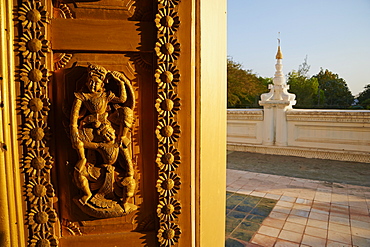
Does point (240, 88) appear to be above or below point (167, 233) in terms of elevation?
above

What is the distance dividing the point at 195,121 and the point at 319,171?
573 cm

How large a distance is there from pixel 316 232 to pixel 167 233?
2.64 m

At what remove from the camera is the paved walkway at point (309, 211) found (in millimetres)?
2707

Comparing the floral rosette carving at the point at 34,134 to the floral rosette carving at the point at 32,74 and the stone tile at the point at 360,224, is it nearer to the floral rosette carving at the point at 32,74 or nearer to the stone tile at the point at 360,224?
the floral rosette carving at the point at 32,74

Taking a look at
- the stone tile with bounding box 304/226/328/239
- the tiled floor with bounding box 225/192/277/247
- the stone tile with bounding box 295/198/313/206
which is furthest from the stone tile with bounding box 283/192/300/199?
the stone tile with bounding box 304/226/328/239

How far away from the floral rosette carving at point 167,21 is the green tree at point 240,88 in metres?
17.1

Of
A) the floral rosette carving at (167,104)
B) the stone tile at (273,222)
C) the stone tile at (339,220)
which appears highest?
the floral rosette carving at (167,104)

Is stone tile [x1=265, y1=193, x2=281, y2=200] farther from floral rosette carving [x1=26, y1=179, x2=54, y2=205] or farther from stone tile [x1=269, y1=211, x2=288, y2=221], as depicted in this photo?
floral rosette carving [x1=26, y1=179, x2=54, y2=205]

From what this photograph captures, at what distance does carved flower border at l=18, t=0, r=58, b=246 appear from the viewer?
0.83 m

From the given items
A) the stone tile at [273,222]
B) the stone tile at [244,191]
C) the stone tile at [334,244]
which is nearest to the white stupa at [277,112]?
the stone tile at [244,191]

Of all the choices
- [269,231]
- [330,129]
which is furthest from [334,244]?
[330,129]

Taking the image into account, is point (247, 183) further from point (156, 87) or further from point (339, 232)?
point (156, 87)

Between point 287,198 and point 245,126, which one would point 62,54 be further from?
point 245,126

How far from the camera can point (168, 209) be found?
93cm
